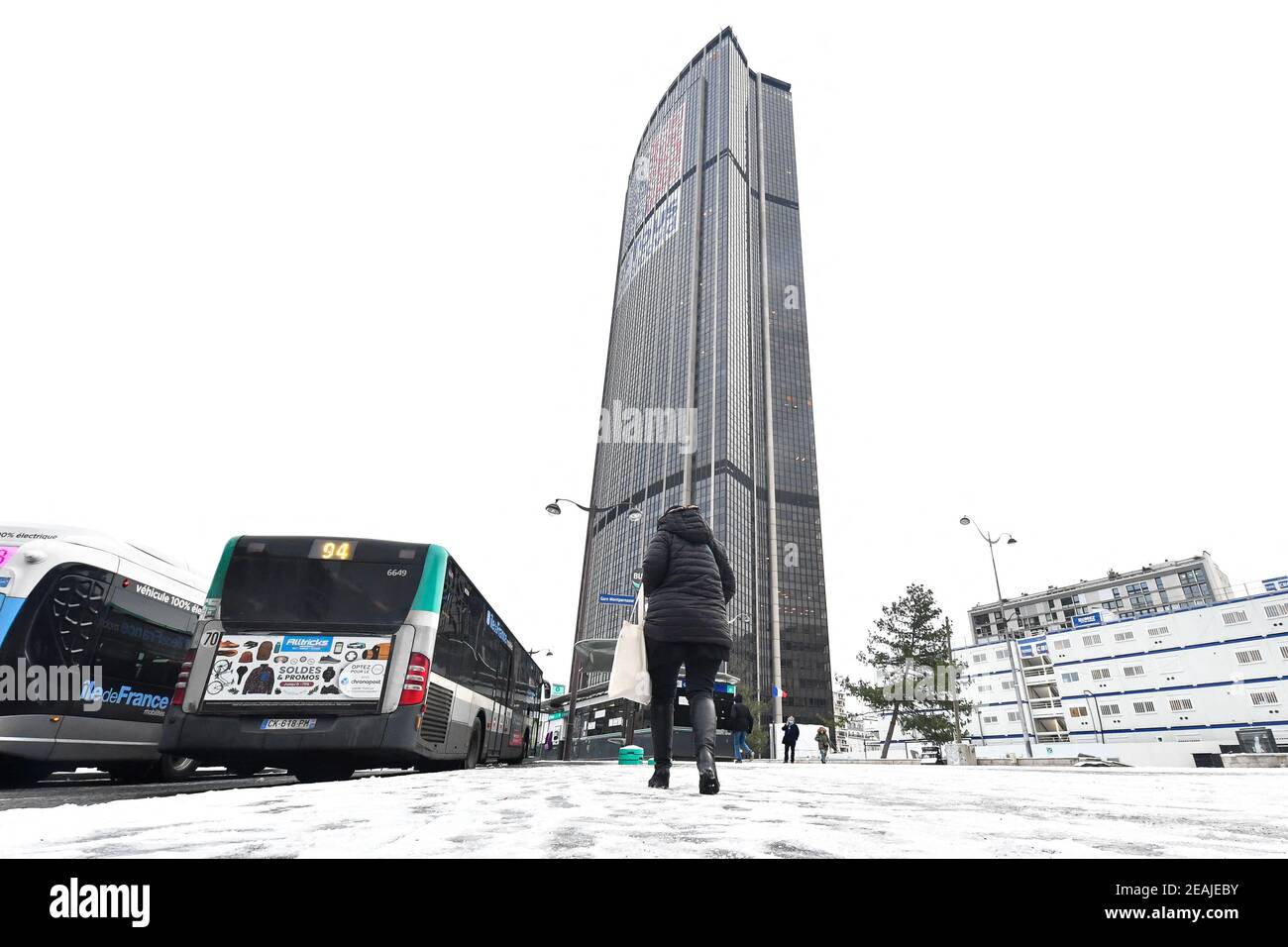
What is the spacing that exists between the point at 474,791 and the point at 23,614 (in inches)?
252

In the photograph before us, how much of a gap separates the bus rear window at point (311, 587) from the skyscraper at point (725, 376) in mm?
78731

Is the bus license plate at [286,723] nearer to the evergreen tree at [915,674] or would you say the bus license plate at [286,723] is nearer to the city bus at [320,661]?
the city bus at [320,661]

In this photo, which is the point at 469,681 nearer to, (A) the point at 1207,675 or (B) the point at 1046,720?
(A) the point at 1207,675

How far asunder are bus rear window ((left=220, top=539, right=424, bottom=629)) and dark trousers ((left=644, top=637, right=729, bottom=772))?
11.8 feet

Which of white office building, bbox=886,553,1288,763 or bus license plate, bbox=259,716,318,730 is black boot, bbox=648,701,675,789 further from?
white office building, bbox=886,553,1288,763

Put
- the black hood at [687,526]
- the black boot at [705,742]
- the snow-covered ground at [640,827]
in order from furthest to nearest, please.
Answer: the black hood at [687,526], the black boot at [705,742], the snow-covered ground at [640,827]

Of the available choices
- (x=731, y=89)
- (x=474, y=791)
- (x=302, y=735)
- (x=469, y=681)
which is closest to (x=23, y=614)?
(x=302, y=735)
